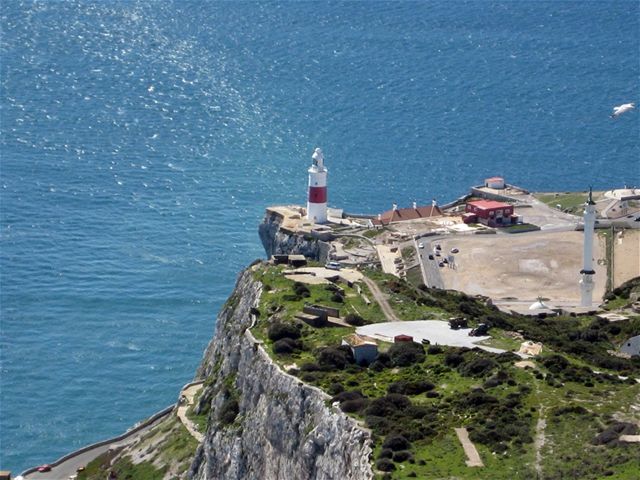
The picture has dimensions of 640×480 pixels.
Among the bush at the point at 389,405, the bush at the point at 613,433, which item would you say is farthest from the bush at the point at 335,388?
the bush at the point at 613,433

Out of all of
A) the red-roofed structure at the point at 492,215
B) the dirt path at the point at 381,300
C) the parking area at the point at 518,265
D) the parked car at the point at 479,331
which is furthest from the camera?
the red-roofed structure at the point at 492,215

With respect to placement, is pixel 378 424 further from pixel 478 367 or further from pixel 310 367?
pixel 310 367

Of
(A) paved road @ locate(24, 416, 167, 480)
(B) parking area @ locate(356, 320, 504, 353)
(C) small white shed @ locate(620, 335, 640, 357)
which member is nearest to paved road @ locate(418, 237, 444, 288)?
(A) paved road @ locate(24, 416, 167, 480)

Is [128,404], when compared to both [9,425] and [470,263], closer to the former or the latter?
[9,425]

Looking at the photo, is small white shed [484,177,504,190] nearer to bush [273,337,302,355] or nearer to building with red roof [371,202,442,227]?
building with red roof [371,202,442,227]

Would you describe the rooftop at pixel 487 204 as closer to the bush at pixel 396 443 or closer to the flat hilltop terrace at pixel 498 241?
the flat hilltop terrace at pixel 498 241

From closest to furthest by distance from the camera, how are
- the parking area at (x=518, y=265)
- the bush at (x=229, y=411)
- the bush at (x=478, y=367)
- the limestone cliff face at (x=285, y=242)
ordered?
the bush at (x=478, y=367), the bush at (x=229, y=411), the parking area at (x=518, y=265), the limestone cliff face at (x=285, y=242)

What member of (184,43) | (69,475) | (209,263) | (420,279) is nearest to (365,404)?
(69,475)
